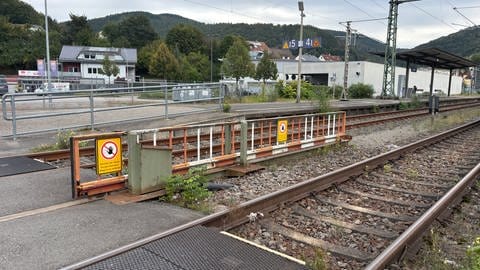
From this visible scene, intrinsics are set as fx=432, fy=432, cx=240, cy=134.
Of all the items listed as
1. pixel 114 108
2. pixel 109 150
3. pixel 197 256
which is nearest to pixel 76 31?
pixel 114 108

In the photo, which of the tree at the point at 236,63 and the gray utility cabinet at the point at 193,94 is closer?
the gray utility cabinet at the point at 193,94

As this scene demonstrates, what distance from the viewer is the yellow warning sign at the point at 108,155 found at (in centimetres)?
652

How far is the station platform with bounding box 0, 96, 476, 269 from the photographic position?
4.49 metres

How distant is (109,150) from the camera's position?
6707 mm

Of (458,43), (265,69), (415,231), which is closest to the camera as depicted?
(415,231)

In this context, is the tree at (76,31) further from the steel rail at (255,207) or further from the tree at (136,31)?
→ the steel rail at (255,207)

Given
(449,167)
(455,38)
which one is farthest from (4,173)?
(455,38)

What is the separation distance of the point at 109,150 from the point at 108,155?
0.26 feet

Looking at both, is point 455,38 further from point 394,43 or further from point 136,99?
point 136,99

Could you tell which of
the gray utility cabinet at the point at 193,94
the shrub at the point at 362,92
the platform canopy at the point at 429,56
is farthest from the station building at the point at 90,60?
the gray utility cabinet at the point at 193,94

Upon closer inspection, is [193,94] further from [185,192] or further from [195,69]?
[195,69]

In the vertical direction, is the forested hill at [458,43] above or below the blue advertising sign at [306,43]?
above

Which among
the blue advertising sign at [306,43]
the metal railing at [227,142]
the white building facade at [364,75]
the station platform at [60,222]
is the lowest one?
the station platform at [60,222]

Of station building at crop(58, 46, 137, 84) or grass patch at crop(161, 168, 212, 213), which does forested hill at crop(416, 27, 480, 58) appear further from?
station building at crop(58, 46, 137, 84)
